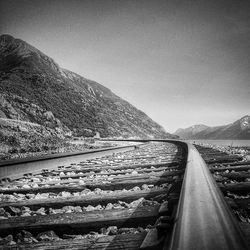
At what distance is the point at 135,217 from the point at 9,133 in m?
9.84

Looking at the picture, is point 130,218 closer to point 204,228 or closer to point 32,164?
point 204,228

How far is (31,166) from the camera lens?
385 centimetres

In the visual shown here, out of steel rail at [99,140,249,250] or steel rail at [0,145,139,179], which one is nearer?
steel rail at [99,140,249,250]

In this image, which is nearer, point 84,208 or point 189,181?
point 189,181

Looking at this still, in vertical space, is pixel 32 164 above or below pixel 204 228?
below

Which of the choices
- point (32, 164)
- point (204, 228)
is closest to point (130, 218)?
point (204, 228)

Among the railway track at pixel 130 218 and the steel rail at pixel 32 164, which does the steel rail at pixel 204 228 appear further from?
the steel rail at pixel 32 164

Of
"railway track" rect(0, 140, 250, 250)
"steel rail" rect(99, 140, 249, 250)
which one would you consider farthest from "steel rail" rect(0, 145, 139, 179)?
"steel rail" rect(99, 140, 249, 250)

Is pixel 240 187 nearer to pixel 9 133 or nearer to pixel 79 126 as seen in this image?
pixel 9 133

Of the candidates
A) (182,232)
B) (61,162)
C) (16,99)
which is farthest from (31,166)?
(16,99)

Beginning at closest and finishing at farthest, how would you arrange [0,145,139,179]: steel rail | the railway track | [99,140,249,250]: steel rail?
1. [99,140,249,250]: steel rail
2. the railway track
3. [0,145,139,179]: steel rail

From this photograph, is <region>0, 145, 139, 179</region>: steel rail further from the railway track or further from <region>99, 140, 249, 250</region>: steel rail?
<region>99, 140, 249, 250</region>: steel rail

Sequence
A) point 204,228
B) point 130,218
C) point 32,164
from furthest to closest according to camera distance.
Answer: point 32,164
point 130,218
point 204,228

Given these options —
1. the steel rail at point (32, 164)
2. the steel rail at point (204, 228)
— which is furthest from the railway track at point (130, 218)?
the steel rail at point (32, 164)
